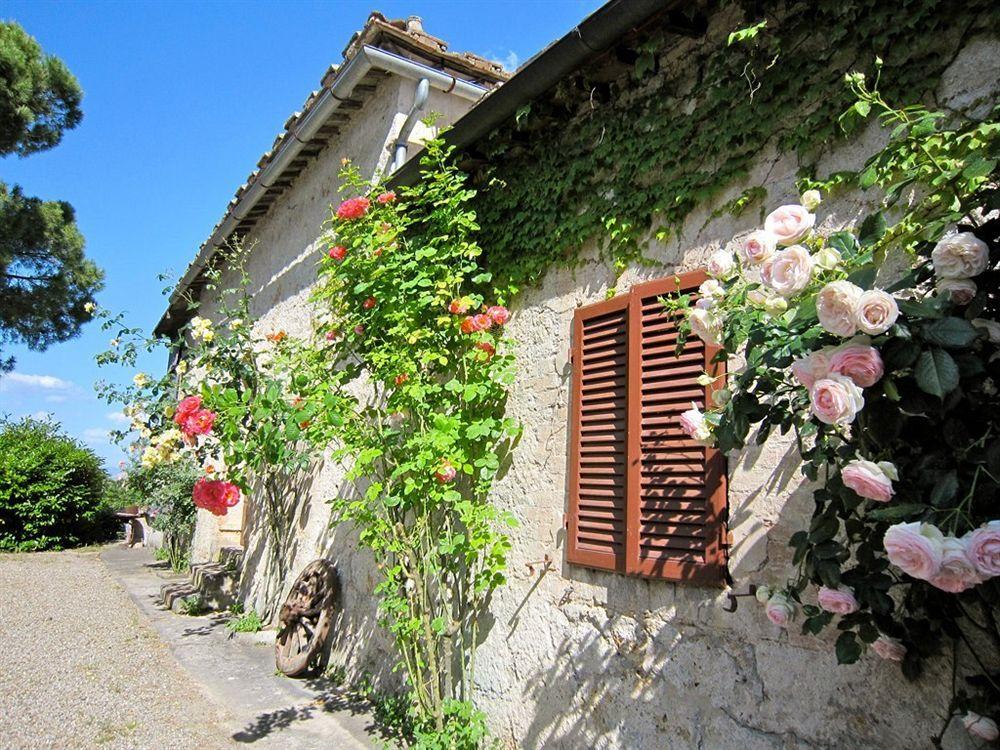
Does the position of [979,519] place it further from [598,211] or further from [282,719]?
[282,719]

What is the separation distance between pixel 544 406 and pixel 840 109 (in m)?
1.87

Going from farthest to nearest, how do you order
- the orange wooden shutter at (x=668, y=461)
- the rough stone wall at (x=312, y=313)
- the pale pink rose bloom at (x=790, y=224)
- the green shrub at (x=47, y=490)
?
the green shrub at (x=47, y=490) < the rough stone wall at (x=312, y=313) < the orange wooden shutter at (x=668, y=461) < the pale pink rose bloom at (x=790, y=224)

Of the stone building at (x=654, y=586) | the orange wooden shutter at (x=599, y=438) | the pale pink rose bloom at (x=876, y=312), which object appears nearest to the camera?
the pale pink rose bloom at (x=876, y=312)

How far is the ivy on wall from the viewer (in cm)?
221

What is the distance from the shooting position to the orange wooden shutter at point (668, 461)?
8.24 feet

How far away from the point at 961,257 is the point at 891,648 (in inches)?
41.6

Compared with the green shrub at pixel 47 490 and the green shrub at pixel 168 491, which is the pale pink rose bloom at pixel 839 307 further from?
the green shrub at pixel 47 490

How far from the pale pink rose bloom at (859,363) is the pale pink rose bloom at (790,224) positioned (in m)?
0.41

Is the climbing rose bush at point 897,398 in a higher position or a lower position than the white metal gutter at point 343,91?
lower

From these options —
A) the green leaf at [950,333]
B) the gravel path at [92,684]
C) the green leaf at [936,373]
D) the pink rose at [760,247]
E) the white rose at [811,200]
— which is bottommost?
the gravel path at [92,684]

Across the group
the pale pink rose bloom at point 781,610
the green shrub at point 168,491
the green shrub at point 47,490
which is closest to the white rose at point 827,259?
the pale pink rose bloom at point 781,610

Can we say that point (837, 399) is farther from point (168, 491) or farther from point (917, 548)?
point (168, 491)

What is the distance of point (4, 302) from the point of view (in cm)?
1206

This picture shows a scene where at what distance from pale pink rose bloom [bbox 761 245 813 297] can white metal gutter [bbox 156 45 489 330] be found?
463 centimetres
